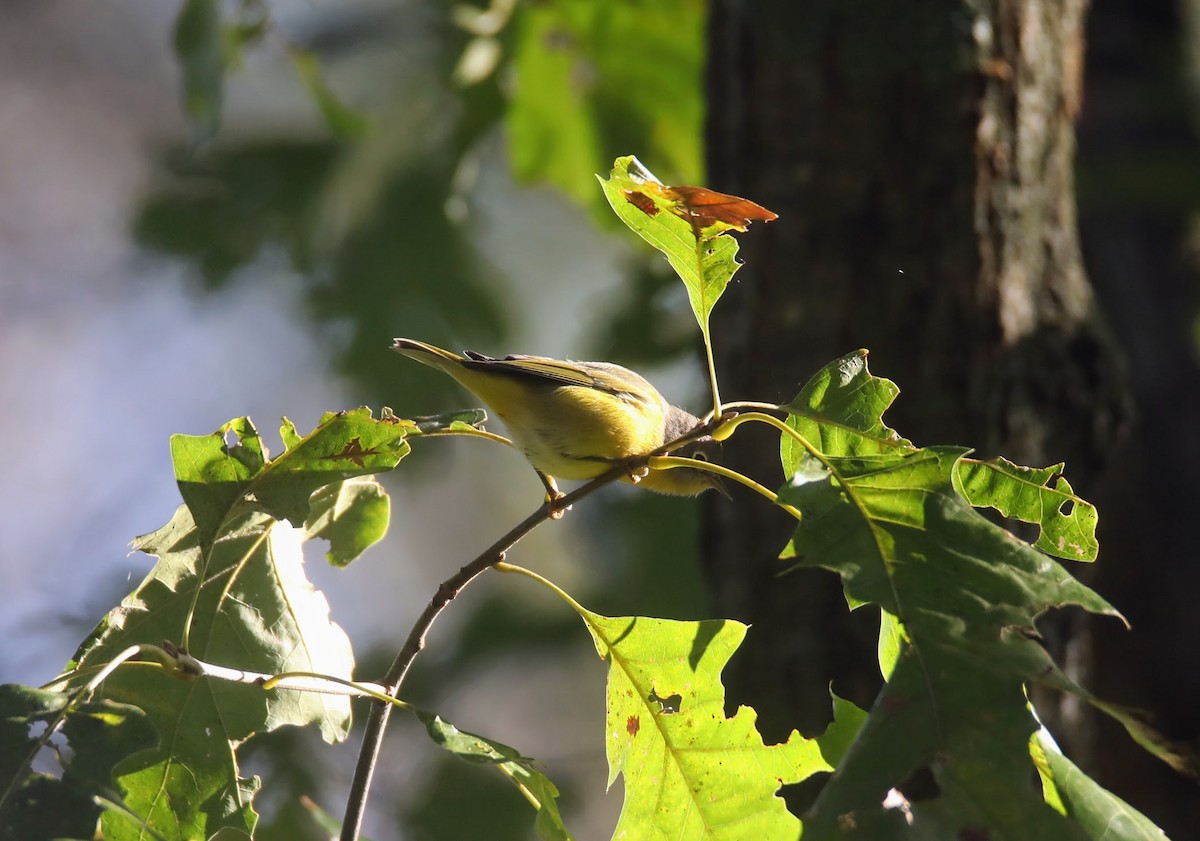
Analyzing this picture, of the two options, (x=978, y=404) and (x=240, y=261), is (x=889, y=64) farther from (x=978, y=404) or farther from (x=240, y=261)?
(x=240, y=261)

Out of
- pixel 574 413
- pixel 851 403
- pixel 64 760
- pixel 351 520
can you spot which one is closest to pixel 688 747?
pixel 851 403

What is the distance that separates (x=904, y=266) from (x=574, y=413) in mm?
1064

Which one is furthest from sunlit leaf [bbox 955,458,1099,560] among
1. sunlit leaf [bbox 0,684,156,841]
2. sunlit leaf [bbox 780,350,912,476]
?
A: sunlit leaf [bbox 0,684,156,841]

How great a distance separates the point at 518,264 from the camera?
10703 millimetres

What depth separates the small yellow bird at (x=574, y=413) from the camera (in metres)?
2.94

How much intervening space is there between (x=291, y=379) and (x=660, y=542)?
20.5 ft

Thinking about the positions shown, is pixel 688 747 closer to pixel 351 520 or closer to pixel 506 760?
pixel 506 760

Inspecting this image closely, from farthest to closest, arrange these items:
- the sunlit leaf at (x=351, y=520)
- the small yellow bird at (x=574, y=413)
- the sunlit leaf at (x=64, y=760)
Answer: the small yellow bird at (x=574, y=413) < the sunlit leaf at (x=351, y=520) < the sunlit leaf at (x=64, y=760)

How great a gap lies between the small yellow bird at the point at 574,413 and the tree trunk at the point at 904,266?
347 mm

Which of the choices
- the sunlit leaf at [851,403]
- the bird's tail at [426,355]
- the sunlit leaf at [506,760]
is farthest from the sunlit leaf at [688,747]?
the bird's tail at [426,355]

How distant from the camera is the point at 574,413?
3021 mm

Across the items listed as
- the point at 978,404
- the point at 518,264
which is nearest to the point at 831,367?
the point at 978,404

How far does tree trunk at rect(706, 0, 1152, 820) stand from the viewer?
3176 mm

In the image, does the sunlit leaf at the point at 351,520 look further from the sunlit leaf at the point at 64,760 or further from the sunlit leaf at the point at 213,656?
the sunlit leaf at the point at 64,760
